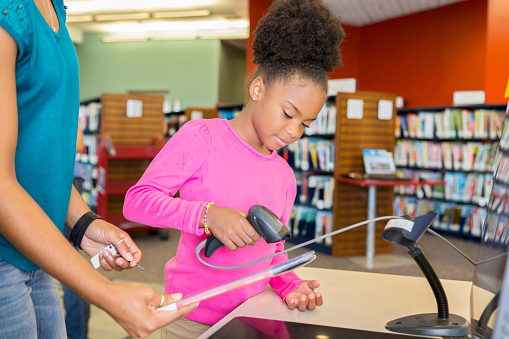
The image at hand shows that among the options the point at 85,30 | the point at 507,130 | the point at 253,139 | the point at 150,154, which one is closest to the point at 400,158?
the point at 150,154

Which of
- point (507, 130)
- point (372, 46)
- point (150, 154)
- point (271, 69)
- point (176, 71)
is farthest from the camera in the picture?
point (176, 71)

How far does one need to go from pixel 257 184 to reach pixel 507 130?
656 millimetres

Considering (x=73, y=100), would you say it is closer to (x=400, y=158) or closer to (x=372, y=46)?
(x=400, y=158)

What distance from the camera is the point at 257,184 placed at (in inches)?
47.9

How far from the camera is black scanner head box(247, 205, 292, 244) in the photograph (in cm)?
86

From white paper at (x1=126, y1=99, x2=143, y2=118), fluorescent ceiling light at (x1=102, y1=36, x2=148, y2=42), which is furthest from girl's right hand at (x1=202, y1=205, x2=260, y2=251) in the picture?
fluorescent ceiling light at (x1=102, y1=36, x2=148, y2=42)

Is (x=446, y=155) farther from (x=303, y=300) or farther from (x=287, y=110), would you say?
(x=303, y=300)

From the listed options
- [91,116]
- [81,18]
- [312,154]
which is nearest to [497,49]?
[312,154]

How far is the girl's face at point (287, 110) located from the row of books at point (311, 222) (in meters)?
4.12

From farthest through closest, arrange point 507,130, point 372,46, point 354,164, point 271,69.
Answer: point 372,46 < point 354,164 < point 271,69 < point 507,130

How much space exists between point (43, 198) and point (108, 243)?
198mm

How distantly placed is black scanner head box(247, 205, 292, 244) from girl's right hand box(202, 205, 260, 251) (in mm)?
23

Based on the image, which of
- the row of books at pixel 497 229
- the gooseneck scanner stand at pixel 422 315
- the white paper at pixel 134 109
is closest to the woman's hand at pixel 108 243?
A: the gooseneck scanner stand at pixel 422 315

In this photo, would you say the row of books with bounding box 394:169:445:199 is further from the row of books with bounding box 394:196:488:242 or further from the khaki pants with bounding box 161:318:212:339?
the khaki pants with bounding box 161:318:212:339
